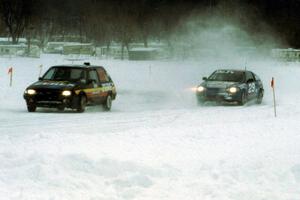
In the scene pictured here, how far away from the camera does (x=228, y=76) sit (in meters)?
23.6

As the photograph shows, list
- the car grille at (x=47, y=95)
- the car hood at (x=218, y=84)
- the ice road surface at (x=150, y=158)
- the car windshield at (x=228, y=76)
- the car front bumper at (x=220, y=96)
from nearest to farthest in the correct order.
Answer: the ice road surface at (x=150, y=158) < the car grille at (x=47, y=95) < the car front bumper at (x=220, y=96) < the car hood at (x=218, y=84) < the car windshield at (x=228, y=76)

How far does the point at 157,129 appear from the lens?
14109mm

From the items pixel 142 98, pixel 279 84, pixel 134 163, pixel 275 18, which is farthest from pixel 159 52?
pixel 134 163

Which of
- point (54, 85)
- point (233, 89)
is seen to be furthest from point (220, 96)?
point (54, 85)

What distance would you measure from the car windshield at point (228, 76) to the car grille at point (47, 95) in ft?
21.4

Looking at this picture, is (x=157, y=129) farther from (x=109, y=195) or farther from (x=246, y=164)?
(x=109, y=195)

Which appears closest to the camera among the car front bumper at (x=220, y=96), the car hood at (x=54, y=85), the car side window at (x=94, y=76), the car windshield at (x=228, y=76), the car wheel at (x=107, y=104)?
the car hood at (x=54, y=85)

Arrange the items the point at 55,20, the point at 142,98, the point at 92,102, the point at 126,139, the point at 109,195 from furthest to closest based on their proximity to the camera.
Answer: the point at 55,20 → the point at 142,98 → the point at 92,102 → the point at 126,139 → the point at 109,195

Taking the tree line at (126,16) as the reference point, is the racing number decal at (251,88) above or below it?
below

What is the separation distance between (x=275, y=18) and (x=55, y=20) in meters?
36.7

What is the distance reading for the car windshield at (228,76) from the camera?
2325 centimetres

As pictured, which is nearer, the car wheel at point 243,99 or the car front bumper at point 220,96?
the car front bumper at point 220,96

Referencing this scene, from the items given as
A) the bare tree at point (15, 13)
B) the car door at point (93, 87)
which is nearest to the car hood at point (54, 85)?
the car door at point (93, 87)

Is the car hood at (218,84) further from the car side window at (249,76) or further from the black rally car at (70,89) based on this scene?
the black rally car at (70,89)
